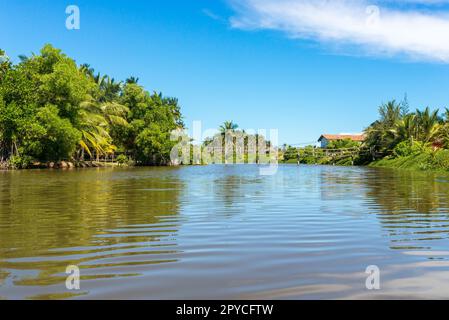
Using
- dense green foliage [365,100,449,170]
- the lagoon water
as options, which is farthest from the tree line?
the lagoon water

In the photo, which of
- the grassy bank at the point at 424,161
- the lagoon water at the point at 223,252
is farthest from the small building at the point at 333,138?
the lagoon water at the point at 223,252

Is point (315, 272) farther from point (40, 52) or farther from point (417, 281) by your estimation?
point (40, 52)

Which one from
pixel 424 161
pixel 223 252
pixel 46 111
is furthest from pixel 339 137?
pixel 223 252

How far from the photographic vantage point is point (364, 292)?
12.9ft

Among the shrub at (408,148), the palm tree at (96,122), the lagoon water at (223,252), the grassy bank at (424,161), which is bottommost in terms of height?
the lagoon water at (223,252)

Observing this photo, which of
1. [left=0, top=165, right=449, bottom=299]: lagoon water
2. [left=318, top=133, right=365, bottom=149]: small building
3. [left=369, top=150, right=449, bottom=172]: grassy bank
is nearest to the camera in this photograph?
[left=0, top=165, right=449, bottom=299]: lagoon water

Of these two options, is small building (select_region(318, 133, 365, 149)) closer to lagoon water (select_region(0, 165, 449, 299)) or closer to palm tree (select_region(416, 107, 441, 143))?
palm tree (select_region(416, 107, 441, 143))

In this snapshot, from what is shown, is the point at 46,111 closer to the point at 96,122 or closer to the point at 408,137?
the point at 96,122

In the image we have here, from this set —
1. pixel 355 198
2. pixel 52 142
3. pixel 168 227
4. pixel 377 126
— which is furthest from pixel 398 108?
pixel 168 227

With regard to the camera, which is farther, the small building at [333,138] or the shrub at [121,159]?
the small building at [333,138]

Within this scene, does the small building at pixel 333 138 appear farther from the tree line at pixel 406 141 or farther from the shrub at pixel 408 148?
the shrub at pixel 408 148

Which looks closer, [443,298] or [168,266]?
[443,298]
